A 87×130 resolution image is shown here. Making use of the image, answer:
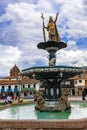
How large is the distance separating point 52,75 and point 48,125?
335 inches

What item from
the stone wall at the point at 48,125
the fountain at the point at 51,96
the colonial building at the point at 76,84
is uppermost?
the colonial building at the point at 76,84

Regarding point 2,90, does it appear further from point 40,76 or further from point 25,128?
point 25,128

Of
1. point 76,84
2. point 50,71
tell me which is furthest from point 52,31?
point 76,84

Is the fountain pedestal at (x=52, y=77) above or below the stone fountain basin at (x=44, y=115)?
above

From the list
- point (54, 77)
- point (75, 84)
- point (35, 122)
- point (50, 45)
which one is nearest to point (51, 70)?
point (54, 77)

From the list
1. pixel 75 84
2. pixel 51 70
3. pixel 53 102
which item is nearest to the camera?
pixel 51 70

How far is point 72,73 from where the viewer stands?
68.6 ft

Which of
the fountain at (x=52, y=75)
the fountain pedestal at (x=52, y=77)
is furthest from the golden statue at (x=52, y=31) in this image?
the fountain pedestal at (x=52, y=77)

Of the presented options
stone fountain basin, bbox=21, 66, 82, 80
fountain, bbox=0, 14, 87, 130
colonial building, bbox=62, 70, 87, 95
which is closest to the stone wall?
fountain, bbox=0, 14, 87, 130

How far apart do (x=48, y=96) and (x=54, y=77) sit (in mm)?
1460

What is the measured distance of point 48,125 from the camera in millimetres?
12609

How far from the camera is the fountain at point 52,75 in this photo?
1992 cm

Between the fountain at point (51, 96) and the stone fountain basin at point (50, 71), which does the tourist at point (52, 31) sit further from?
the stone fountain basin at point (50, 71)

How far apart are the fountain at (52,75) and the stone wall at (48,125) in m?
7.20
